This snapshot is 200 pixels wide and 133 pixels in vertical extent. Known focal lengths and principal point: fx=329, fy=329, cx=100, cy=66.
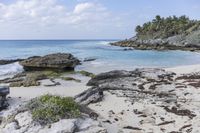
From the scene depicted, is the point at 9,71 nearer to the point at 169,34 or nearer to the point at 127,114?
the point at 127,114

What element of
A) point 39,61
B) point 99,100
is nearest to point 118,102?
point 99,100

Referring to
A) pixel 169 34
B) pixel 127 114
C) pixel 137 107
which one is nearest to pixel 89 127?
pixel 127 114

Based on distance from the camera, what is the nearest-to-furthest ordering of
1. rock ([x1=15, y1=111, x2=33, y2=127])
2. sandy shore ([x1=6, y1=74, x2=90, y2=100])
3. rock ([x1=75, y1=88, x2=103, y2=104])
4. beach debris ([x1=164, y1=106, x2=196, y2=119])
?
rock ([x1=15, y1=111, x2=33, y2=127]), beach debris ([x1=164, y1=106, x2=196, y2=119]), rock ([x1=75, y1=88, x2=103, y2=104]), sandy shore ([x1=6, y1=74, x2=90, y2=100])

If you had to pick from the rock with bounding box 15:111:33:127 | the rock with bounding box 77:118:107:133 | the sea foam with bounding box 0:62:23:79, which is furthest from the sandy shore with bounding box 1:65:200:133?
the sea foam with bounding box 0:62:23:79

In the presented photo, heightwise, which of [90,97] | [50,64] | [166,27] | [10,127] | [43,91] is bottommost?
[50,64]

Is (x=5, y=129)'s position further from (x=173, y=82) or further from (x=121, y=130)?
(x=173, y=82)

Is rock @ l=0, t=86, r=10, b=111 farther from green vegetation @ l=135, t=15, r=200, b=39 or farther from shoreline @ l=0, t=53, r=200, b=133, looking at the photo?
green vegetation @ l=135, t=15, r=200, b=39

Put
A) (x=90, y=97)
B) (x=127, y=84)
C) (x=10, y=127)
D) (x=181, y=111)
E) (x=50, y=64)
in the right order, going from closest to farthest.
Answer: (x=10, y=127) → (x=181, y=111) → (x=90, y=97) → (x=127, y=84) → (x=50, y=64)

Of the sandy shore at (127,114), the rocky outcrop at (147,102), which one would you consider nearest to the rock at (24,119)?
the sandy shore at (127,114)

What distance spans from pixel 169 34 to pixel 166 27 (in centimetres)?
1156

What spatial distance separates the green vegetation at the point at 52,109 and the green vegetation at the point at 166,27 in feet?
295

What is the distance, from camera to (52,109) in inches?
440

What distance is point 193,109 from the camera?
14555 mm

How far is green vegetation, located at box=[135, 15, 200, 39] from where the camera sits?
10525 cm
